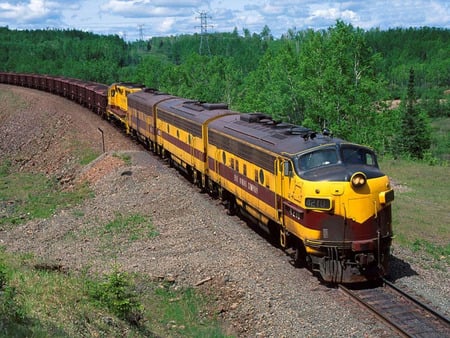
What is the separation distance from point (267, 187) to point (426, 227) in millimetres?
7126

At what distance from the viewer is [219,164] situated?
24344mm

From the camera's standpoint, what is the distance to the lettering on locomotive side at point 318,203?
15.8 m

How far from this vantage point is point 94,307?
47.7 ft

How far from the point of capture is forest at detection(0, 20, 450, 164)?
46.8m

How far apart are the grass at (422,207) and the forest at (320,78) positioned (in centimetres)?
920

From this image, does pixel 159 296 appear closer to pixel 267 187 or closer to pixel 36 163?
pixel 267 187

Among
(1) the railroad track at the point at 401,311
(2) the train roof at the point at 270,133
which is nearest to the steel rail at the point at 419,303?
(1) the railroad track at the point at 401,311

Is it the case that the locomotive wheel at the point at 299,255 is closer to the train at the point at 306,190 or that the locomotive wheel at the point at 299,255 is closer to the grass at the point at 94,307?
the train at the point at 306,190

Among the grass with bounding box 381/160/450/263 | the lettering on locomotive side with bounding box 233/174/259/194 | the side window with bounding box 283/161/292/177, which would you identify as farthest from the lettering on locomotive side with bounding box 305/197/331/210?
the grass with bounding box 381/160/450/263

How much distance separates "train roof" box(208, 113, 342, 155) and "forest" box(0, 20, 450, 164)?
909 inches

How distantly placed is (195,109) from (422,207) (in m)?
11.7

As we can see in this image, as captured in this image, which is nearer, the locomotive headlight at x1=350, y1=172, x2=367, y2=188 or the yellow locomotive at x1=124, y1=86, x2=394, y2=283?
the locomotive headlight at x1=350, y1=172, x2=367, y2=188

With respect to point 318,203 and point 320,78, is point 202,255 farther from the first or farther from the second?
point 320,78

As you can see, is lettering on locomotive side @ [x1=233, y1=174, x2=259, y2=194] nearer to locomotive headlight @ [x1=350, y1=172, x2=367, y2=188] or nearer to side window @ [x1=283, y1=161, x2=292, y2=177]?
side window @ [x1=283, y1=161, x2=292, y2=177]
